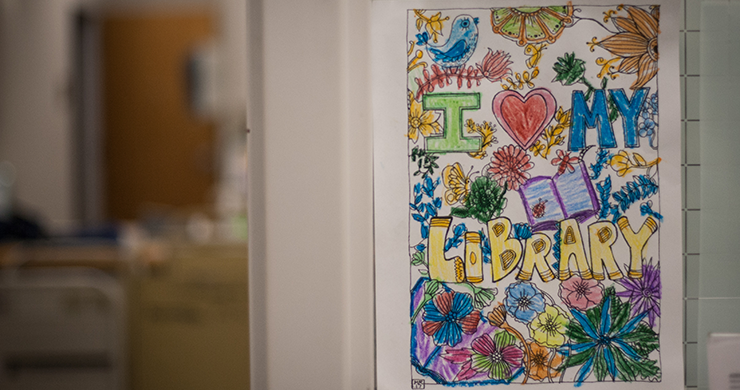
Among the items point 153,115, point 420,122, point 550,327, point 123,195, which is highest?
point 153,115

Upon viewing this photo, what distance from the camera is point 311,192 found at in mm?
577

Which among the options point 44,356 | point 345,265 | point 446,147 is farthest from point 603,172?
point 44,356

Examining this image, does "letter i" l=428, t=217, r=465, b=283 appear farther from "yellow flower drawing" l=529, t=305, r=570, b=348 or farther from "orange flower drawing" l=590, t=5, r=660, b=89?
"orange flower drawing" l=590, t=5, r=660, b=89

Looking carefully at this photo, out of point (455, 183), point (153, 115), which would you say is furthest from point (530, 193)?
point (153, 115)

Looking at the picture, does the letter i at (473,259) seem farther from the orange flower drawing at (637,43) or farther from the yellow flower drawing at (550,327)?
the orange flower drawing at (637,43)

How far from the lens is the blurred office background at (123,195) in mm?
1381

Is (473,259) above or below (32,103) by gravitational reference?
below

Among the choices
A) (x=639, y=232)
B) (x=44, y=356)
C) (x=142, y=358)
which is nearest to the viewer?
(x=639, y=232)

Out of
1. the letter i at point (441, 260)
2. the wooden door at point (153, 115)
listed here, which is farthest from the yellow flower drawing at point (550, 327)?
the wooden door at point (153, 115)

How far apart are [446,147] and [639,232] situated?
9.8 inches

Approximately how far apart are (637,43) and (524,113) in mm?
155

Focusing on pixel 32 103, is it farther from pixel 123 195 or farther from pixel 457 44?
pixel 457 44

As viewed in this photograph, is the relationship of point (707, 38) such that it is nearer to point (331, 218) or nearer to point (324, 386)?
point (331, 218)

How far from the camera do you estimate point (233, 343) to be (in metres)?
1.51
